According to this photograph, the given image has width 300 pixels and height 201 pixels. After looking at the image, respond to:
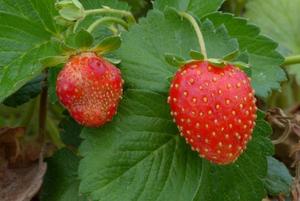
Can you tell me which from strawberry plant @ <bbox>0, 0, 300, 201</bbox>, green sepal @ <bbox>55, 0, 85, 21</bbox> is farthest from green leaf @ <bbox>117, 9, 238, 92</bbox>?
green sepal @ <bbox>55, 0, 85, 21</bbox>

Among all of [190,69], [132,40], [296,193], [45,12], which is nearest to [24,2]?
[45,12]

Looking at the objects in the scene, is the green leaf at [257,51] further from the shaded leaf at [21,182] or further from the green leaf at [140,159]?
the shaded leaf at [21,182]

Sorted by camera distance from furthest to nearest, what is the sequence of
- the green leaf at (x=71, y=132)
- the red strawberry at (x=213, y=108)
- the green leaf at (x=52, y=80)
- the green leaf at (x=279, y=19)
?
the green leaf at (x=279, y=19) → the green leaf at (x=71, y=132) → the green leaf at (x=52, y=80) → the red strawberry at (x=213, y=108)

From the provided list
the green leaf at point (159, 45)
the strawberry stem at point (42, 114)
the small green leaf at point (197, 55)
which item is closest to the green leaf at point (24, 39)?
the green leaf at point (159, 45)

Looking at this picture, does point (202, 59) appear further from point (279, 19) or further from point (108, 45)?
point (279, 19)

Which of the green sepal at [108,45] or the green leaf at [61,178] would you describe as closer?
the green sepal at [108,45]

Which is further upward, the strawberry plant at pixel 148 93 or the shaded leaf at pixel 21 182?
the strawberry plant at pixel 148 93
